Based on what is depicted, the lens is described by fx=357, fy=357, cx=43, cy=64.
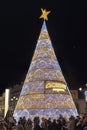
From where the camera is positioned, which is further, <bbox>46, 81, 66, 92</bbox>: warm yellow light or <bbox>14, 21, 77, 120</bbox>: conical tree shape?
<bbox>46, 81, 66, 92</bbox>: warm yellow light

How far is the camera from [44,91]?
997 inches

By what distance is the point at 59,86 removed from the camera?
25.5 m

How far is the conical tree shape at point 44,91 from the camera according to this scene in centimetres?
2450

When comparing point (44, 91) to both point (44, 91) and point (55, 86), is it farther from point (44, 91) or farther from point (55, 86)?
point (55, 86)

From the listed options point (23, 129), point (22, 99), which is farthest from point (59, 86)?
point (23, 129)

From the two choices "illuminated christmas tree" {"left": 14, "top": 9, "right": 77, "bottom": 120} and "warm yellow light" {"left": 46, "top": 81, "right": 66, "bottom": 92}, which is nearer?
"illuminated christmas tree" {"left": 14, "top": 9, "right": 77, "bottom": 120}

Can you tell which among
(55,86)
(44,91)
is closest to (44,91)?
(44,91)

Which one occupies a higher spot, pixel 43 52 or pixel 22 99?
pixel 43 52

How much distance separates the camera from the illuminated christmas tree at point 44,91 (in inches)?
964

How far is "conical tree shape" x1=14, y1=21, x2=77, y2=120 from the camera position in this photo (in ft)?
80.4

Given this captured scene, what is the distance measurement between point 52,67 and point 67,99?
105 inches

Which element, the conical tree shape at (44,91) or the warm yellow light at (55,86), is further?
the warm yellow light at (55,86)

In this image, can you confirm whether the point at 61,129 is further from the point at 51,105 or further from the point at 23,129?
the point at 51,105

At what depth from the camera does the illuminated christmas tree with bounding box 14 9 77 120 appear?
2450cm
